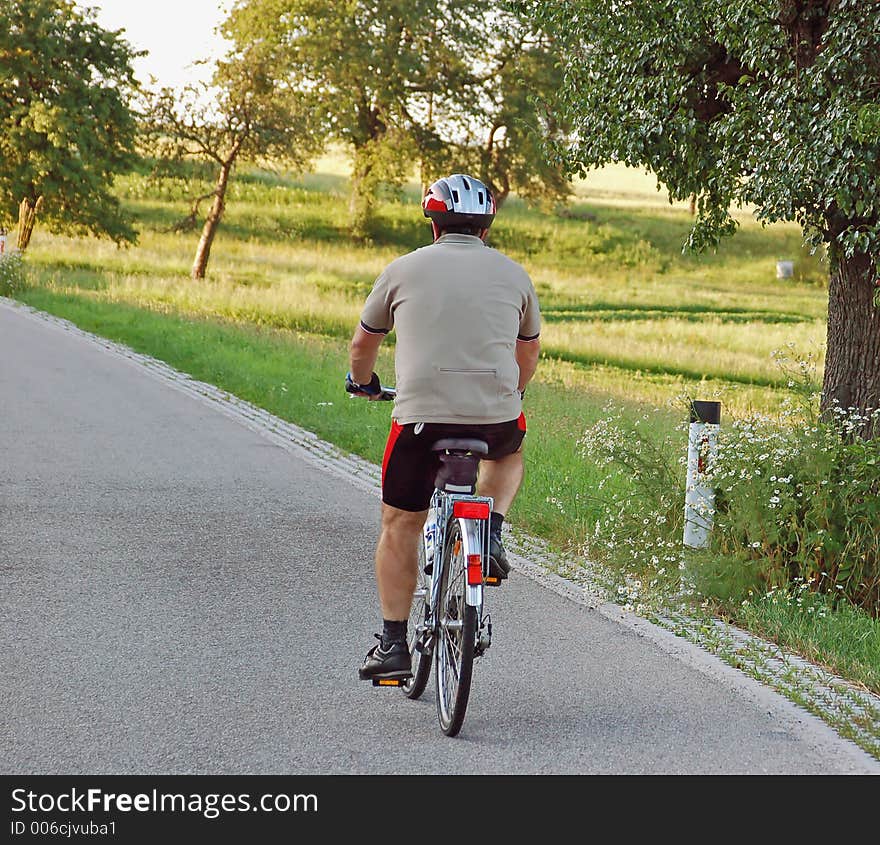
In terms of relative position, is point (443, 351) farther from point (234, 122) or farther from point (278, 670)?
point (234, 122)

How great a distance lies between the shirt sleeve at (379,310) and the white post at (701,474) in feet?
10.1

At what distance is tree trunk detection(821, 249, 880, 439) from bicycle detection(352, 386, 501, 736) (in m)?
4.29

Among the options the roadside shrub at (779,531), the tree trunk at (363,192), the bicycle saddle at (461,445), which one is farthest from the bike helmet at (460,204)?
the tree trunk at (363,192)

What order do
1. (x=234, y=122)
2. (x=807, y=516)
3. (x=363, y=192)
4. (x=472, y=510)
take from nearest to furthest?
(x=472, y=510) → (x=807, y=516) → (x=234, y=122) → (x=363, y=192)

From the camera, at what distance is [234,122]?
41469mm

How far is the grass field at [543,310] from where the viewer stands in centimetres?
1370

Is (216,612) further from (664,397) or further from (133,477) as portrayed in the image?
(664,397)

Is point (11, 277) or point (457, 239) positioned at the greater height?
point (457, 239)

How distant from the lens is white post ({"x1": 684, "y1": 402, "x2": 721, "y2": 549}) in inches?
309

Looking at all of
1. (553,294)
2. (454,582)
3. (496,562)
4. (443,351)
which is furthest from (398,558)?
(553,294)

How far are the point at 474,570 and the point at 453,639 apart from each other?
442 mm

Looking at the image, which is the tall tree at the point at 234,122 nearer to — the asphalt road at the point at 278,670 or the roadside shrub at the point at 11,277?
the roadside shrub at the point at 11,277

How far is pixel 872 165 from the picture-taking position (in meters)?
7.90
